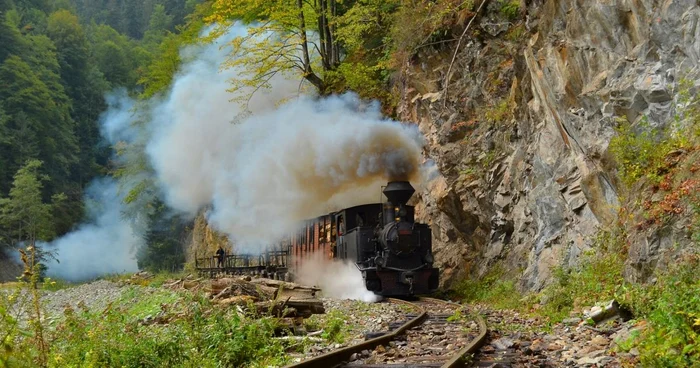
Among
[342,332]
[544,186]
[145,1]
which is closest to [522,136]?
[544,186]

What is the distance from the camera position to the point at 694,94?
908 cm

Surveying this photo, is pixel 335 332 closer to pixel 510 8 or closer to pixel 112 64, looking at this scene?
pixel 510 8

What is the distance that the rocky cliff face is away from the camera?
995cm

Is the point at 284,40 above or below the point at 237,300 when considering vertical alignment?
above

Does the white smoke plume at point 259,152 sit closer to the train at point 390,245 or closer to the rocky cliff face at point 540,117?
the train at point 390,245

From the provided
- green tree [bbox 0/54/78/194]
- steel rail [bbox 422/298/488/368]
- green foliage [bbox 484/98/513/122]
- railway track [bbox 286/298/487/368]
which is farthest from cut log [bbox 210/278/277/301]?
green tree [bbox 0/54/78/194]

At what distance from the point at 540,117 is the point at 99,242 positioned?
50.6m

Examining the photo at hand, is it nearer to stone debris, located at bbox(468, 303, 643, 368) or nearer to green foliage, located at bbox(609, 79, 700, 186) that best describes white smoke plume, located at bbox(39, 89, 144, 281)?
green foliage, located at bbox(609, 79, 700, 186)

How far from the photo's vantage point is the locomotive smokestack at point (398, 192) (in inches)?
623

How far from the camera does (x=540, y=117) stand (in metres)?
14.2

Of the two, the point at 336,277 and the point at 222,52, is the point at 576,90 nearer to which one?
the point at 336,277

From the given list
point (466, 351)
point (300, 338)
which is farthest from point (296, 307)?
point (466, 351)

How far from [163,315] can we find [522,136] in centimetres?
916

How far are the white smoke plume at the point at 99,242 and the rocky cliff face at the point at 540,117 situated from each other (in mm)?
39248
